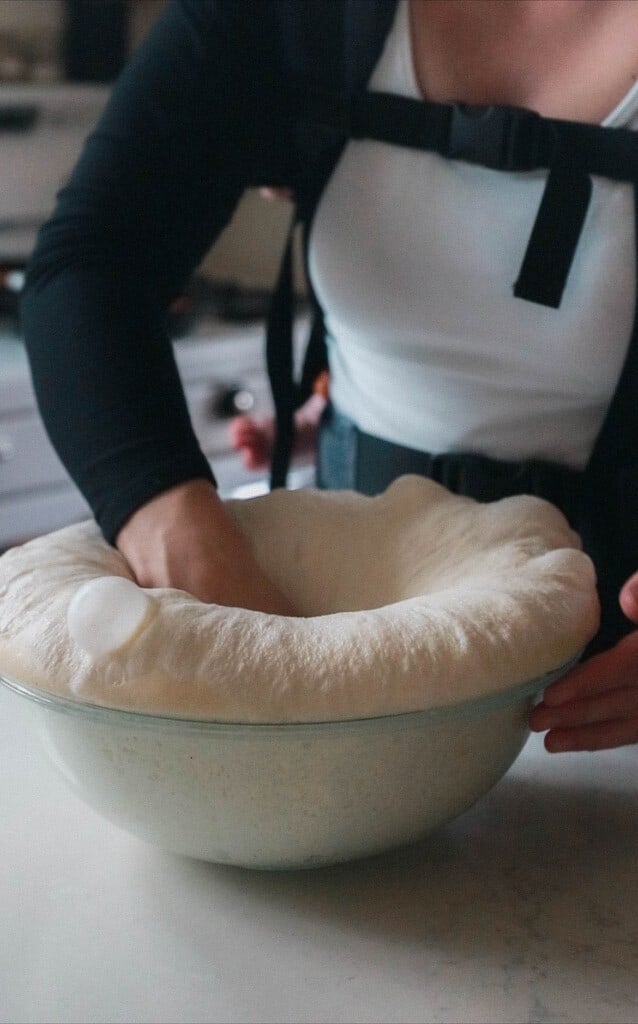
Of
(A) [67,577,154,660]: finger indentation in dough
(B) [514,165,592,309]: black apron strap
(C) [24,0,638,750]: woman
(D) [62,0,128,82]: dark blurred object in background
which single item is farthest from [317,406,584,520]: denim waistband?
(D) [62,0,128,82]: dark blurred object in background

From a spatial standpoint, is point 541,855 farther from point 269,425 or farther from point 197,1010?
point 269,425

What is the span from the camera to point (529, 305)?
674 mm

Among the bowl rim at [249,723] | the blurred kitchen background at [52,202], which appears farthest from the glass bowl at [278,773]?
the blurred kitchen background at [52,202]

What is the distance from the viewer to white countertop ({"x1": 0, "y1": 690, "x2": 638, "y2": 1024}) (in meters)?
0.40

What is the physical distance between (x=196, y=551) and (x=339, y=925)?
0.63 feet

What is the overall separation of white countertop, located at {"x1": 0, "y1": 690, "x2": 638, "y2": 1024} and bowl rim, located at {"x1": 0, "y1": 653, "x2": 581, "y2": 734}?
0.09 m

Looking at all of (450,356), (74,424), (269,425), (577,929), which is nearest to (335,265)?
(450,356)

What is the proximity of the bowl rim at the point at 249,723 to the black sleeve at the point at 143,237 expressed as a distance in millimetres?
170

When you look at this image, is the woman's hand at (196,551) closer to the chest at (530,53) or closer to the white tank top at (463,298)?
the white tank top at (463,298)

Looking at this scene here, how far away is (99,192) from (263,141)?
13 cm

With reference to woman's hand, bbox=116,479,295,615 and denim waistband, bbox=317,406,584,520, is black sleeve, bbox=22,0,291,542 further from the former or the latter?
denim waistband, bbox=317,406,584,520

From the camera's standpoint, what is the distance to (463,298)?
27.2 inches

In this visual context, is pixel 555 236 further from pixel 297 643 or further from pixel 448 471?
pixel 297 643

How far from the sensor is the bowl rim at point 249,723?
396 millimetres
